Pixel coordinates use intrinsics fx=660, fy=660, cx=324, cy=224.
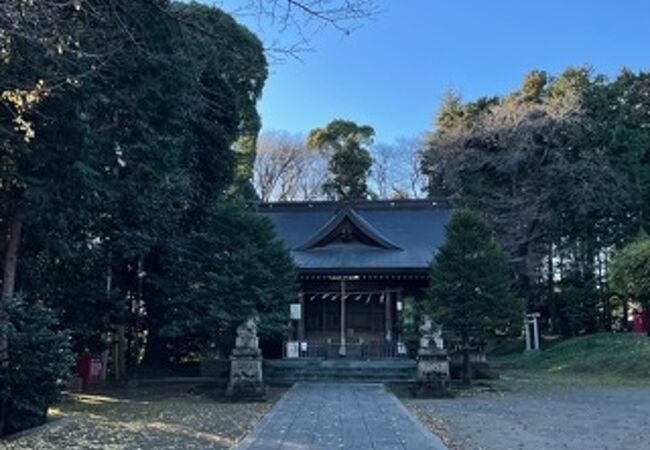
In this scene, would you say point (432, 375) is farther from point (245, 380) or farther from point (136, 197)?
point (136, 197)

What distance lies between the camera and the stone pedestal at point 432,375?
14.3m

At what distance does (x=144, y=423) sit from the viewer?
9.93 m

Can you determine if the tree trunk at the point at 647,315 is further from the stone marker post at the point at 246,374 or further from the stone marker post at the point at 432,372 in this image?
the stone marker post at the point at 246,374

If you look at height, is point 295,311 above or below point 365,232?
below

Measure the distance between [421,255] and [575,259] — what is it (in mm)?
12158

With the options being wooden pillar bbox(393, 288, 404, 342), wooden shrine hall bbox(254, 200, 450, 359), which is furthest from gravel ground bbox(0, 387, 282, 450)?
wooden pillar bbox(393, 288, 404, 342)

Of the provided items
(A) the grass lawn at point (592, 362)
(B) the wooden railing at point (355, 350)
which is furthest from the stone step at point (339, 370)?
(A) the grass lawn at point (592, 362)

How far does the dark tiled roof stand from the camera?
73.3 feet

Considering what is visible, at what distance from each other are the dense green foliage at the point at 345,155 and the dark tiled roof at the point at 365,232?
11815 millimetres

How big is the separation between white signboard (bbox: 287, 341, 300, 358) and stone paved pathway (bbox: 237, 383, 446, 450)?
752 cm

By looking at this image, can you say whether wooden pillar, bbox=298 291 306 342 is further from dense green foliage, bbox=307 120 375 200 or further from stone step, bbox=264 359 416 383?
dense green foliage, bbox=307 120 375 200

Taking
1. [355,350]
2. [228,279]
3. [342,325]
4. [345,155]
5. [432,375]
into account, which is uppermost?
[345,155]

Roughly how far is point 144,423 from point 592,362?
16.2 metres

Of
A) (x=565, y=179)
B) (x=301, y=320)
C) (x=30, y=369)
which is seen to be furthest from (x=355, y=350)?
(x=30, y=369)
